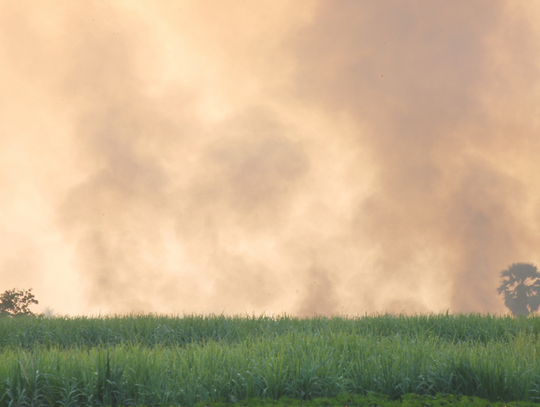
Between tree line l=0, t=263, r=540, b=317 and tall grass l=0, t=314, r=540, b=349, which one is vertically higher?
tree line l=0, t=263, r=540, b=317

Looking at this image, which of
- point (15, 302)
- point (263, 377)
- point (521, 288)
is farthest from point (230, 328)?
point (521, 288)

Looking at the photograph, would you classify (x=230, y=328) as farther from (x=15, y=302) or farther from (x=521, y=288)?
(x=521, y=288)

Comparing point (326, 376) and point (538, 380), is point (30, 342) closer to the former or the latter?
point (326, 376)

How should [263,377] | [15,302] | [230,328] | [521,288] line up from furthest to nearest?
[521,288] < [15,302] < [230,328] < [263,377]

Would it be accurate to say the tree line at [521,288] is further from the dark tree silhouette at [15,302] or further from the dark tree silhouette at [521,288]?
the dark tree silhouette at [15,302]

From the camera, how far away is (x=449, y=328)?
1223 cm

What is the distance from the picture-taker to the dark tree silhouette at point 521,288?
44.2 m

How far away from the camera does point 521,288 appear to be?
1773 inches

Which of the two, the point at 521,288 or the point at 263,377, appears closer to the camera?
the point at 263,377

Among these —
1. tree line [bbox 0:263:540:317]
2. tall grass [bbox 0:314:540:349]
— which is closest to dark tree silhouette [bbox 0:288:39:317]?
tall grass [bbox 0:314:540:349]

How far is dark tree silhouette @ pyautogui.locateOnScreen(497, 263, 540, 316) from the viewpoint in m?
44.2

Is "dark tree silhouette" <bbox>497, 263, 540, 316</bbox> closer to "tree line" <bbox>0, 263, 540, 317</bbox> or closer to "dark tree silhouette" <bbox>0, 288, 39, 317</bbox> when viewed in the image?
"tree line" <bbox>0, 263, 540, 317</bbox>

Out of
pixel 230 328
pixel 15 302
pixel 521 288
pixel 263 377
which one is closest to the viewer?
pixel 263 377

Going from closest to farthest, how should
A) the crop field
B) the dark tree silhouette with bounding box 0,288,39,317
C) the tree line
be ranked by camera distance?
1. the crop field
2. the dark tree silhouette with bounding box 0,288,39,317
3. the tree line
